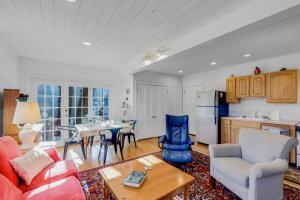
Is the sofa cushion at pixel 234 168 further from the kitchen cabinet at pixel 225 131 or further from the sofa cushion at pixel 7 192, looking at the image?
the sofa cushion at pixel 7 192

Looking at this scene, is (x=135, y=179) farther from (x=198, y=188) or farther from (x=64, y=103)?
(x=64, y=103)

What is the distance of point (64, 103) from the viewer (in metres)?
4.56

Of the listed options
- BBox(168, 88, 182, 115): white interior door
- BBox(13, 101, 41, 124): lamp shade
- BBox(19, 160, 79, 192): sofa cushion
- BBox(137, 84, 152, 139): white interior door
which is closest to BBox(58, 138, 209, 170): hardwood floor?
BBox(137, 84, 152, 139): white interior door

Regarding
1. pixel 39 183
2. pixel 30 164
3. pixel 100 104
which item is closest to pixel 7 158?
pixel 30 164

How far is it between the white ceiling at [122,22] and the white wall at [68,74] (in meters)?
0.73

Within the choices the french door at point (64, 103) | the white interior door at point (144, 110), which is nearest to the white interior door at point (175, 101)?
the white interior door at point (144, 110)

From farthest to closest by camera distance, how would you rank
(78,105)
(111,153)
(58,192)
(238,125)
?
(78,105), (238,125), (111,153), (58,192)

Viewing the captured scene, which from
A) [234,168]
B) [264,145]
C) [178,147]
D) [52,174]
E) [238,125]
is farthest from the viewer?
[238,125]

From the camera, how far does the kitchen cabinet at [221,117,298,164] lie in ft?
10.1

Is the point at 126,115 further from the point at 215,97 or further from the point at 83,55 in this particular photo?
the point at 215,97

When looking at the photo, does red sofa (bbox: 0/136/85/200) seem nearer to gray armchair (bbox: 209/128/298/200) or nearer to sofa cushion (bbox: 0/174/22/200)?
sofa cushion (bbox: 0/174/22/200)

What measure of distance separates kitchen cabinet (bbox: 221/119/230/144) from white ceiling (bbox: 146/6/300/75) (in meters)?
1.70

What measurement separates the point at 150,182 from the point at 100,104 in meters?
3.96

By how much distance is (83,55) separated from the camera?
3861mm
